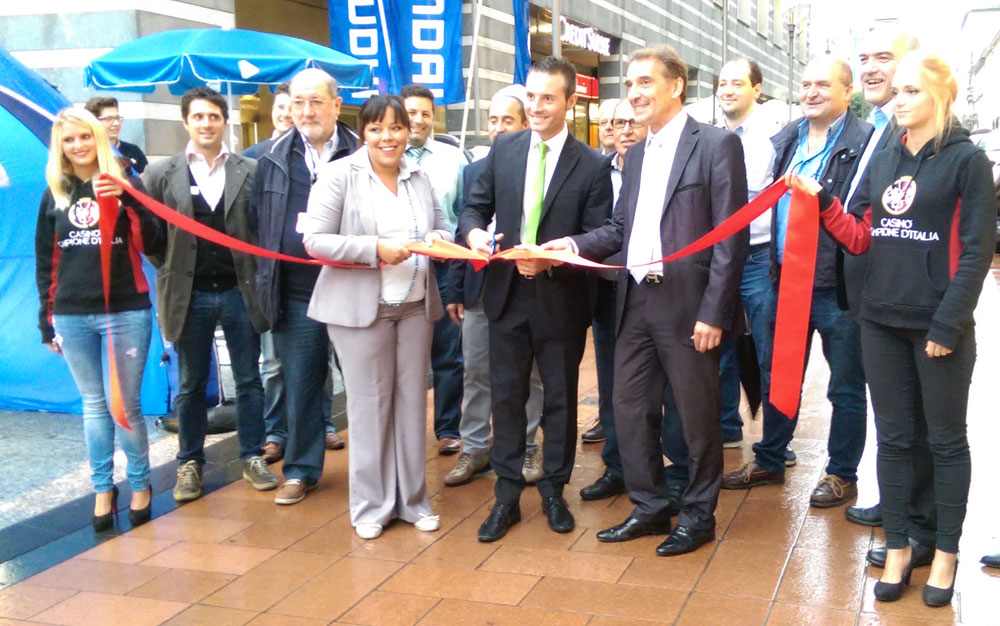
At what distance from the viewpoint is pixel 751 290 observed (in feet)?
18.5

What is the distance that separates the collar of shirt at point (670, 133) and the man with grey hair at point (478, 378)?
131 centimetres

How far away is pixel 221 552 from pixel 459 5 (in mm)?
9038

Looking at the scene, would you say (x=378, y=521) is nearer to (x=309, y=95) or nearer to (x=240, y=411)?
(x=240, y=411)

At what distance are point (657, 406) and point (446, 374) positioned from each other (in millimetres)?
2125

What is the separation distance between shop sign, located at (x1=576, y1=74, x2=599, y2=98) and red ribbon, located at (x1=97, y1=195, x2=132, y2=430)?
17.9 meters

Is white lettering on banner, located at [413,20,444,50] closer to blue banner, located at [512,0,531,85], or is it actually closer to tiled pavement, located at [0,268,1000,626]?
blue banner, located at [512,0,531,85]

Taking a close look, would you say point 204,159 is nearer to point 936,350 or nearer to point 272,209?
point 272,209

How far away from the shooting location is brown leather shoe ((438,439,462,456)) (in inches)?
250

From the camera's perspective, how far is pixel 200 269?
5.49 meters

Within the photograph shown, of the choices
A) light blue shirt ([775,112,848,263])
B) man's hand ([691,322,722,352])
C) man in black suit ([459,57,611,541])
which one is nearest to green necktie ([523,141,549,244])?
man in black suit ([459,57,611,541])

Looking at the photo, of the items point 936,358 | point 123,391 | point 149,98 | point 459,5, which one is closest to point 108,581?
point 123,391

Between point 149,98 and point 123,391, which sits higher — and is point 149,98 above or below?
above

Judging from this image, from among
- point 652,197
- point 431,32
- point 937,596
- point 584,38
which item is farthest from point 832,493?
point 584,38

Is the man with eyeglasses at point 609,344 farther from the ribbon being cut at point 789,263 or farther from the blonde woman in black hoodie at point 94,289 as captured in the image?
the blonde woman in black hoodie at point 94,289
